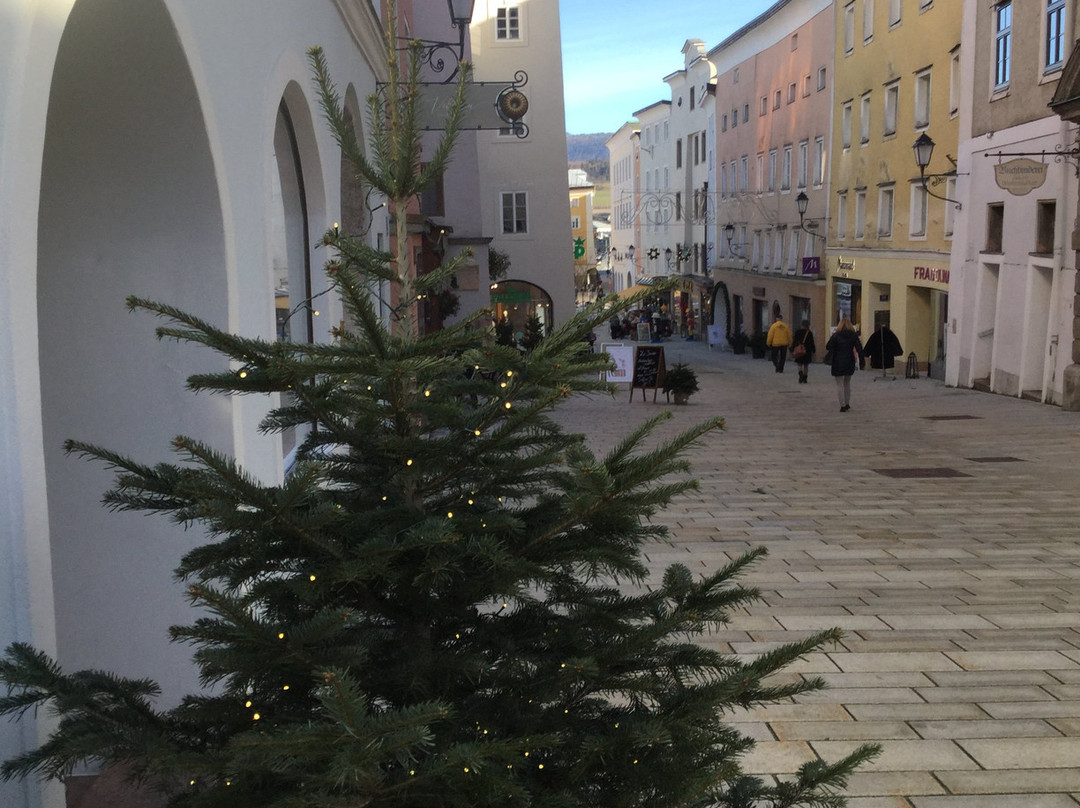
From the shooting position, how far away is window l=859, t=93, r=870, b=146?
1453 inches

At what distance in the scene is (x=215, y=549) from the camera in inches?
103

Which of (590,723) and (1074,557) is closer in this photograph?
(590,723)

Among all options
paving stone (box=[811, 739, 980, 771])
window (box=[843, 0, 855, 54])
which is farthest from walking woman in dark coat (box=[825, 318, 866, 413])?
window (box=[843, 0, 855, 54])

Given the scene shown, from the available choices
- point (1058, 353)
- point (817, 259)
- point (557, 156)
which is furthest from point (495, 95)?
point (817, 259)

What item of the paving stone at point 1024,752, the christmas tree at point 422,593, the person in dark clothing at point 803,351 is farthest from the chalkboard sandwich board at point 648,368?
the christmas tree at point 422,593

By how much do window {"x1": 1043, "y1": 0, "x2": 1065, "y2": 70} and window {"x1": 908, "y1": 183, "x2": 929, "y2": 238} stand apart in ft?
32.6

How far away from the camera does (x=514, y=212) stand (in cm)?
3809

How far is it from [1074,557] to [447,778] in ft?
25.7

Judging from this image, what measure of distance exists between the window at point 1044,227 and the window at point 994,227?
2.70 metres

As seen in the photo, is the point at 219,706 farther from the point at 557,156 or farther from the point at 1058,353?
the point at 557,156

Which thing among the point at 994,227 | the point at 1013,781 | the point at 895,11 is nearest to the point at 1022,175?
the point at 994,227

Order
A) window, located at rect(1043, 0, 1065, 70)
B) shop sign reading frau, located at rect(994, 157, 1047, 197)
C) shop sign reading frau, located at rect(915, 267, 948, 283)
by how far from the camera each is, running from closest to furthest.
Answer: shop sign reading frau, located at rect(994, 157, 1047, 197)
window, located at rect(1043, 0, 1065, 70)
shop sign reading frau, located at rect(915, 267, 948, 283)

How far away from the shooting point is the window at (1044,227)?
2192 centimetres

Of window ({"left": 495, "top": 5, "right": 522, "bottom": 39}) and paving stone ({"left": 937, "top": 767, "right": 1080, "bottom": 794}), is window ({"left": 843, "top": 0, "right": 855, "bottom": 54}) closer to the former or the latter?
window ({"left": 495, "top": 5, "right": 522, "bottom": 39})
